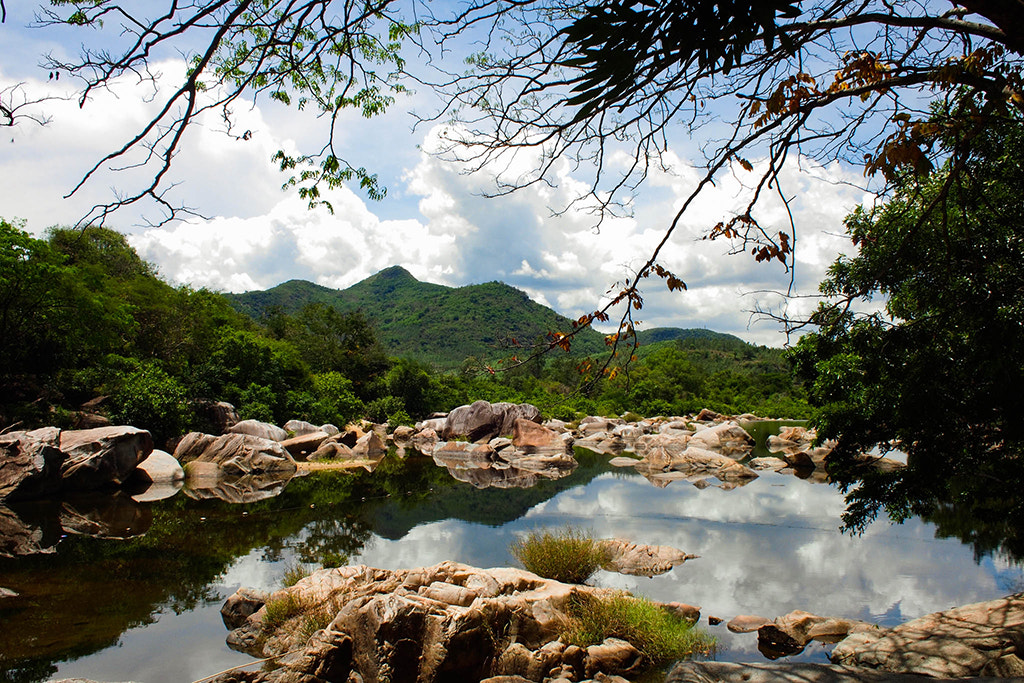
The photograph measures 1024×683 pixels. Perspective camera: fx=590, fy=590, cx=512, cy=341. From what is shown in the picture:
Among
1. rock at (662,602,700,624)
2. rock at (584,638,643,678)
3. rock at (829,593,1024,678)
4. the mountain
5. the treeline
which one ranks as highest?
the mountain

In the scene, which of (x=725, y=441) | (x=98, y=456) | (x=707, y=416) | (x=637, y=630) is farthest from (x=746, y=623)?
(x=707, y=416)

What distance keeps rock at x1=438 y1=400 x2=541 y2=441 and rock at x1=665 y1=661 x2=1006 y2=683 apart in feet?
68.2

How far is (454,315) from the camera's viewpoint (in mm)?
87562

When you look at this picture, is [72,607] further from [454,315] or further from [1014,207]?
[454,315]

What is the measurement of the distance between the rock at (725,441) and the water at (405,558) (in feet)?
22.6

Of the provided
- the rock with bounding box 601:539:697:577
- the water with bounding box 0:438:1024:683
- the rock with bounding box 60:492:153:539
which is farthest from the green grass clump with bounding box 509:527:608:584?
the rock with bounding box 60:492:153:539

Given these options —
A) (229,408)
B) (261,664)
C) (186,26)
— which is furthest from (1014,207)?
(229,408)

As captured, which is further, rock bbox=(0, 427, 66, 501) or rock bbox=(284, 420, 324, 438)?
rock bbox=(284, 420, 324, 438)

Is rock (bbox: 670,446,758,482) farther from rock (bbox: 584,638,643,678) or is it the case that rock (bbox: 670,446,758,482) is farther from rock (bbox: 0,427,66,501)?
rock (bbox: 0,427,66,501)

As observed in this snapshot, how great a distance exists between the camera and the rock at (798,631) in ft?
18.4

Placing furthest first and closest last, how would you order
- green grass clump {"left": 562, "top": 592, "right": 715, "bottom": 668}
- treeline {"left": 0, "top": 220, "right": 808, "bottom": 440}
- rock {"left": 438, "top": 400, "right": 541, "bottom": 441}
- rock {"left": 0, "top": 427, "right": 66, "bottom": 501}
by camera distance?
rock {"left": 438, "top": 400, "right": 541, "bottom": 441} → treeline {"left": 0, "top": 220, "right": 808, "bottom": 440} → rock {"left": 0, "top": 427, "right": 66, "bottom": 501} → green grass clump {"left": 562, "top": 592, "right": 715, "bottom": 668}

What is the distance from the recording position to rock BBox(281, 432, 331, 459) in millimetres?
20016

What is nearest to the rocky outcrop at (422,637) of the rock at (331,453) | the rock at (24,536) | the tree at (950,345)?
the tree at (950,345)

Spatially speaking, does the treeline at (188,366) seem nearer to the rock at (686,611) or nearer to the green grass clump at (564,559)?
the green grass clump at (564,559)
